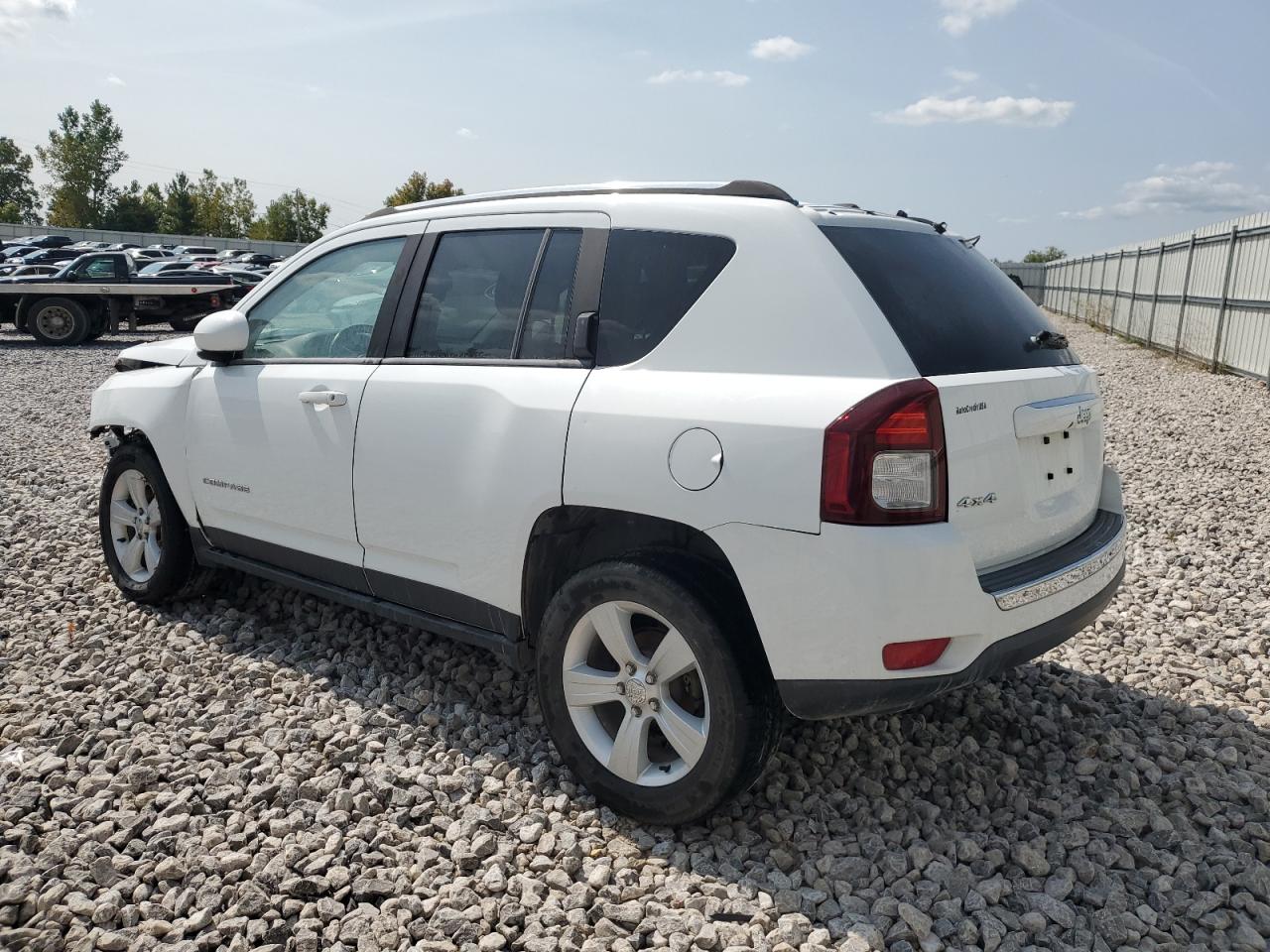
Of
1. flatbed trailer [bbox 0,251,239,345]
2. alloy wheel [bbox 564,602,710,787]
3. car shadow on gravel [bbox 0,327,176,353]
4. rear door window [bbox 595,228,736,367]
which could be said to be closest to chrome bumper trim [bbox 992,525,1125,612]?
alloy wheel [bbox 564,602,710,787]

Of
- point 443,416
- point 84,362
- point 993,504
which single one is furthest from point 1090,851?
point 84,362

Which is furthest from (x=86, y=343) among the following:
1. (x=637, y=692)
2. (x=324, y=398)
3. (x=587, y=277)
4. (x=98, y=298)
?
(x=637, y=692)

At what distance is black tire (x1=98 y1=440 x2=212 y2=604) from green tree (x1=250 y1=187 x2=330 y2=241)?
91.2 meters

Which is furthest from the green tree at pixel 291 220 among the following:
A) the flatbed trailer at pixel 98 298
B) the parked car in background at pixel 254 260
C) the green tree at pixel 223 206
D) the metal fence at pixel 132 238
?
the flatbed trailer at pixel 98 298

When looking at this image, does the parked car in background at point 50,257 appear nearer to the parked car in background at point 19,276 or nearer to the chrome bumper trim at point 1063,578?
the parked car in background at point 19,276

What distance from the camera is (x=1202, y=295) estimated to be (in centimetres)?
1648

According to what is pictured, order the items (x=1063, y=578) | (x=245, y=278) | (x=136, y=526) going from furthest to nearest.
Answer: (x=245, y=278), (x=136, y=526), (x=1063, y=578)

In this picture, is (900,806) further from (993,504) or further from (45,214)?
(45,214)

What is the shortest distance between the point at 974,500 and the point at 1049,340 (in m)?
0.83

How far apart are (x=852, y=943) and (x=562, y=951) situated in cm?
71

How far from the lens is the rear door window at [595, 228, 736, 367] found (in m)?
2.91

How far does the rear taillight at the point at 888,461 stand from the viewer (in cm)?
245

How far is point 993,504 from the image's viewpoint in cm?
267

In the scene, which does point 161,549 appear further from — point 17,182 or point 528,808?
point 17,182
